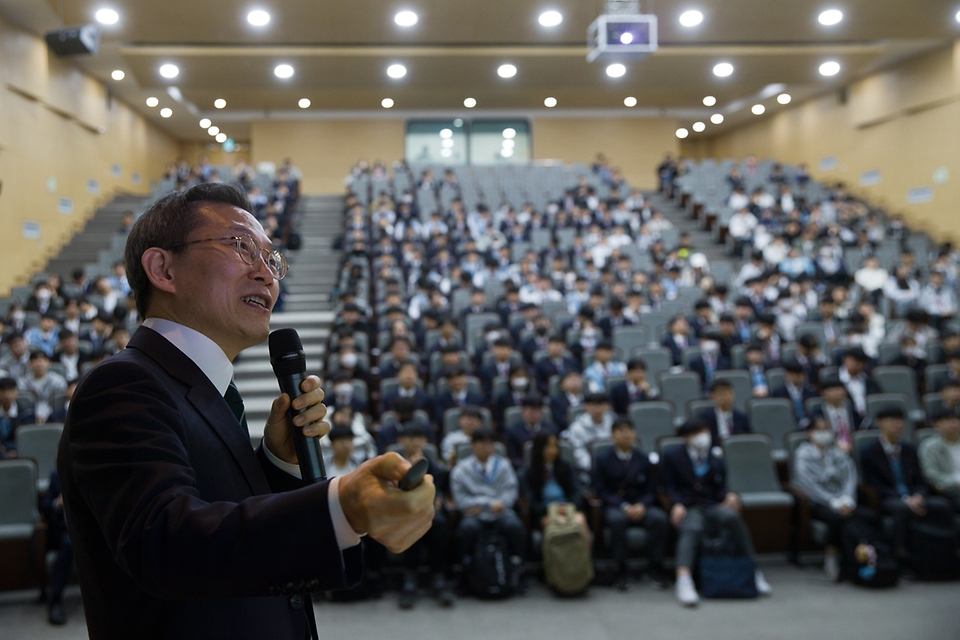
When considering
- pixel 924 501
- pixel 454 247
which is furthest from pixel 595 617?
pixel 454 247

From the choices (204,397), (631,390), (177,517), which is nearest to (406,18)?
(631,390)

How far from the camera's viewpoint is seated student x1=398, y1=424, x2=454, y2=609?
4.52 metres

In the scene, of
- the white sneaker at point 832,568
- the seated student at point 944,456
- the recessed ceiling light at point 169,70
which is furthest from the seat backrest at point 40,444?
the recessed ceiling light at point 169,70

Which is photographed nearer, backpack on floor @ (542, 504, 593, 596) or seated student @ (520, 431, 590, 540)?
backpack on floor @ (542, 504, 593, 596)

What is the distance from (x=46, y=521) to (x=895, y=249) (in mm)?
11423

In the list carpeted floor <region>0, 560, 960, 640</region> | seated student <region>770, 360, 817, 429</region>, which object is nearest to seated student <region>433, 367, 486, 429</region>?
carpeted floor <region>0, 560, 960, 640</region>

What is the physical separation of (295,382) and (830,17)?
35.4 ft

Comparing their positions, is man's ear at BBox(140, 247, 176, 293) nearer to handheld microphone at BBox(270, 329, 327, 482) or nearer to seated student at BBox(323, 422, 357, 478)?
handheld microphone at BBox(270, 329, 327, 482)

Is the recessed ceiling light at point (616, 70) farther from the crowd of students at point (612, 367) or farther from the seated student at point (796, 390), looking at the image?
the seated student at point (796, 390)

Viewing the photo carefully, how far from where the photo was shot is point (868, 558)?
15.2 feet

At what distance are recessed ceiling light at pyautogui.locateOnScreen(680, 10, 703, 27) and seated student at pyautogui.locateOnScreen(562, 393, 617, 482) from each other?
644 centimetres

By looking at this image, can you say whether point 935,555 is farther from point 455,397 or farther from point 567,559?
point 455,397

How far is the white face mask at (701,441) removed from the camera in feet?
16.4

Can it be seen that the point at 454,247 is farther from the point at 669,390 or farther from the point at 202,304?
the point at 202,304
